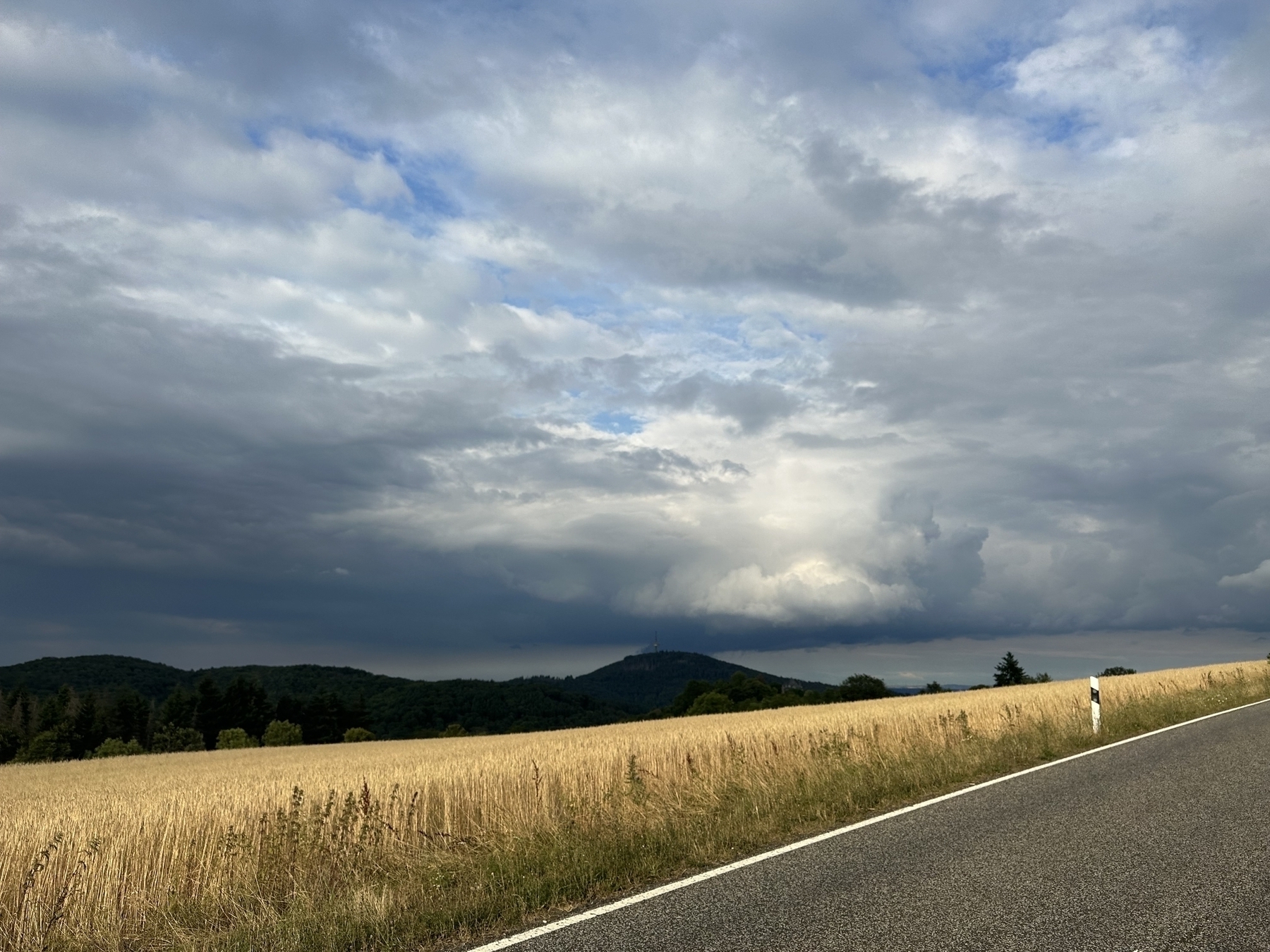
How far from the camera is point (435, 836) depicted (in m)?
9.87

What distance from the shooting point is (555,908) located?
6844mm

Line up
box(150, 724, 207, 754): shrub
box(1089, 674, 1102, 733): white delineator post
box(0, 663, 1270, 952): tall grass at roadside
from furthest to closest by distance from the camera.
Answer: box(150, 724, 207, 754): shrub < box(1089, 674, 1102, 733): white delineator post < box(0, 663, 1270, 952): tall grass at roadside

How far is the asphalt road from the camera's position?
549 cm

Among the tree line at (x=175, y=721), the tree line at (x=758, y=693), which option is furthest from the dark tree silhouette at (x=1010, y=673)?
the tree line at (x=175, y=721)

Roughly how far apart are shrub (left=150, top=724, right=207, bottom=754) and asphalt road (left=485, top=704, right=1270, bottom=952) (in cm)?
9253

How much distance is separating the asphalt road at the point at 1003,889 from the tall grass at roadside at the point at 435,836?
1.01 metres

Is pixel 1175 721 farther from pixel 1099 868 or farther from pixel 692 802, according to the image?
pixel 1099 868

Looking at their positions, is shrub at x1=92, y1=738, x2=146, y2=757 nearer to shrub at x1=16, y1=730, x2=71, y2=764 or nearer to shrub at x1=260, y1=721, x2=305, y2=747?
shrub at x1=16, y1=730, x2=71, y2=764

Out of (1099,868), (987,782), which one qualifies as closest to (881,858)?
(1099,868)

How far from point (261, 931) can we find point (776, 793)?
690cm

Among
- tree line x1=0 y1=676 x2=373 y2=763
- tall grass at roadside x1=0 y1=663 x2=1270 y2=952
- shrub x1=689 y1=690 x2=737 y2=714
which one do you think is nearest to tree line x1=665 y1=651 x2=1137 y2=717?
shrub x1=689 y1=690 x2=737 y2=714

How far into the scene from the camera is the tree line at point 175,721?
268 feet

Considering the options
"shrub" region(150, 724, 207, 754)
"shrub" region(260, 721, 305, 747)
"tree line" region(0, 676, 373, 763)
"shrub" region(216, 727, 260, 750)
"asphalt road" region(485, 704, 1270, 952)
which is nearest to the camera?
"asphalt road" region(485, 704, 1270, 952)

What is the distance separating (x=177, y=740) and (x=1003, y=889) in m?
97.1
